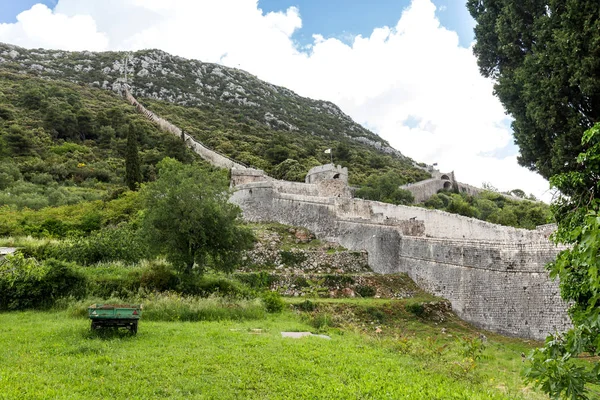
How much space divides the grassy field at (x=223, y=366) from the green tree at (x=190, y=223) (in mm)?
4935

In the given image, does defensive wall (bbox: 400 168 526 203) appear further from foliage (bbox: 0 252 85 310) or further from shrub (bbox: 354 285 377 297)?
foliage (bbox: 0 252 85 310)

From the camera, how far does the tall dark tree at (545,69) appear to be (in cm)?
1285

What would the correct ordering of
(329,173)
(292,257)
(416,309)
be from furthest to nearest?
(329,173)
(292,257)
(416,309)

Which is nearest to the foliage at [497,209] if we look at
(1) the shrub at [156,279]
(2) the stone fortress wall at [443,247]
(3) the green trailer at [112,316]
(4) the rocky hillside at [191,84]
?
(2) the stone fortress wall at [443,247]

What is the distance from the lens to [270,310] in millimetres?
16922

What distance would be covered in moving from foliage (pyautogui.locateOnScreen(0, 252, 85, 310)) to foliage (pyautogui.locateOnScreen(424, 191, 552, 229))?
37701 millimetres

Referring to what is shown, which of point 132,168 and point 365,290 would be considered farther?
point 132,168

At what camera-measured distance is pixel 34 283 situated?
1516 centimetres

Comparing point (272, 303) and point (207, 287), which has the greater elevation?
point (207, 287)

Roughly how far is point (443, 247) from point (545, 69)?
9.47 m

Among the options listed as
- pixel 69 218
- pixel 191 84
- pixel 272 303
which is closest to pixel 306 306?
pixel 272 303

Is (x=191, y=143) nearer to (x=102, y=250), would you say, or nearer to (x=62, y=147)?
(x=62, y=147)

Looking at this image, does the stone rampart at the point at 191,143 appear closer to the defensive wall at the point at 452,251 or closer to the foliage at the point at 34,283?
the defensive wall at the point at 452,251

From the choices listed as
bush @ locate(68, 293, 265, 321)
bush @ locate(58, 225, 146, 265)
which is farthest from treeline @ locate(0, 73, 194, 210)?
bush @ locate(68, 293, 265, 321)
